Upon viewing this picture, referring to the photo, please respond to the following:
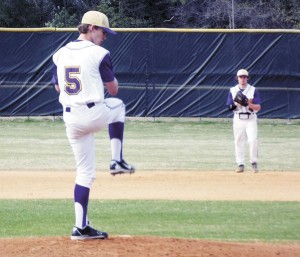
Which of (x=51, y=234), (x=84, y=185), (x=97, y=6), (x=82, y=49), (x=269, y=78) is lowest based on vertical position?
(x=51, y=234)

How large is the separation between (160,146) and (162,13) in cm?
1787

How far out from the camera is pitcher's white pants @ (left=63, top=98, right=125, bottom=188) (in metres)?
7.00

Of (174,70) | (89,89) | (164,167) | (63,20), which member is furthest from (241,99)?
(63,20)

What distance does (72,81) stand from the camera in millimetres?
7031

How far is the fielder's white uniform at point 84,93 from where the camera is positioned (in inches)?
275

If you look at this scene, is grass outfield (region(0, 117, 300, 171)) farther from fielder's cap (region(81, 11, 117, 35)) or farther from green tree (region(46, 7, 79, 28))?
green tree (region(46, 7, 79, 28))

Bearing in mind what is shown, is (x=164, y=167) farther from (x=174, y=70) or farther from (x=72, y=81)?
(x=174, y=70)

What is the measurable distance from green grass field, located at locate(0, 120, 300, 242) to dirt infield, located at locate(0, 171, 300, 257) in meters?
0.77

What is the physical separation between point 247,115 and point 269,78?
9.96 m

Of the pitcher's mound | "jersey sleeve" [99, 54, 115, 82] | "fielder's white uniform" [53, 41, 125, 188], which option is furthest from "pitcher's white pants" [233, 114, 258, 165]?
"jersey sleeve" [99, 54, 115, 82]

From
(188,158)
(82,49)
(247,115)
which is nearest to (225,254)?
(82,49)

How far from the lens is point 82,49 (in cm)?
704

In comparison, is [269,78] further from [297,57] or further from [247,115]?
[247,115]

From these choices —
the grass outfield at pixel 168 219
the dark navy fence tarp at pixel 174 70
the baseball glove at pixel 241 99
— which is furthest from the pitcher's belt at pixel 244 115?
the dark navy fence tarp at pixel 174 70
